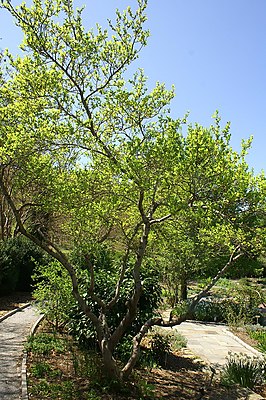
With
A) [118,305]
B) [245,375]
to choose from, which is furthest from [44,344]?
[245,375]

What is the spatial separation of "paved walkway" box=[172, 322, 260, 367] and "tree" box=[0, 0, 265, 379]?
380cm

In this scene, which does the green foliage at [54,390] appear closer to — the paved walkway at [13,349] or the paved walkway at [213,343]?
the paved walkway at [13,349]

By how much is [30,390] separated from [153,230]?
2.85 metres

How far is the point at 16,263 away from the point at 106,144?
32.0 ft

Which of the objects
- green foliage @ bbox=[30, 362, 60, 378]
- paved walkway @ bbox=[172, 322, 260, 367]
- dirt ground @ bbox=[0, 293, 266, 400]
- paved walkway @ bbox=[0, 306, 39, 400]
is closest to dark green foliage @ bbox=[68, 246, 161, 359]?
dirt ground @ bbox=[0, 293, 266, 400]

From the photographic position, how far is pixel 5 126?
512 cm

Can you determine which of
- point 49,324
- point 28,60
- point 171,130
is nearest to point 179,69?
point 171,130

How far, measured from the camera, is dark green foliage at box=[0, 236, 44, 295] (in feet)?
42.5

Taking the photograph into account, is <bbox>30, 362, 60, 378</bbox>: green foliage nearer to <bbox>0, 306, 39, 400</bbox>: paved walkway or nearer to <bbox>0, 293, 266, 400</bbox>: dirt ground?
<bbox>0, 293, 266, 400</bbox>: dirt ground

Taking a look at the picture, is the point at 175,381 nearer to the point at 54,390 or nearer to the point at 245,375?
the point at 245,375

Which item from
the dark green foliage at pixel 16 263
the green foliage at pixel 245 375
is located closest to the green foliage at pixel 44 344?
the green foliage at pixel 245 375

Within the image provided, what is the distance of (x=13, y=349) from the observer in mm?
7090

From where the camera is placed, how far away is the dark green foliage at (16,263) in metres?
13.0

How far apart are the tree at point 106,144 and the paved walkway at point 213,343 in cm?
380
